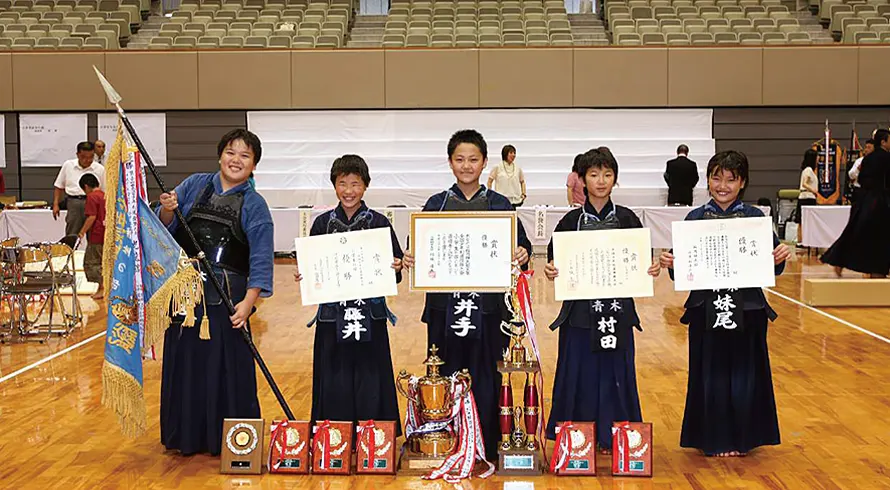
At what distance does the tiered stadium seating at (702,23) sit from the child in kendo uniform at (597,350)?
12049 mm

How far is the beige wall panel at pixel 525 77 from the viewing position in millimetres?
15633

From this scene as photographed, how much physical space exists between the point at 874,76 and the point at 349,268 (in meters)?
13.5

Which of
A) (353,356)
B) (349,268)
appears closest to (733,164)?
(349,268)

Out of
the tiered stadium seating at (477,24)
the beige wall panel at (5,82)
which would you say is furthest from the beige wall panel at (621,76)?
the beige wall panel at (5,82)

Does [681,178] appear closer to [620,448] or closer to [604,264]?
[604,264]

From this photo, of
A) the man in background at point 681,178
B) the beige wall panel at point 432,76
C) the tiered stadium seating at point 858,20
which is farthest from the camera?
the tiered stadium seating at point 858,20

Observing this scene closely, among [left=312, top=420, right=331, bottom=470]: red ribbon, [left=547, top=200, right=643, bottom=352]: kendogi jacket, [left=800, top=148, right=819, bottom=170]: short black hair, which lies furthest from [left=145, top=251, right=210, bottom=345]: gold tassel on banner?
[left=800, top=148, right=819, bottom=170]: short black hair

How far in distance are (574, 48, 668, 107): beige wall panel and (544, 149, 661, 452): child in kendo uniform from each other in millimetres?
11690

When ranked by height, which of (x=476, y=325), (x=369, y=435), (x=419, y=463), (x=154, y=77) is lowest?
(x=419, y=463)

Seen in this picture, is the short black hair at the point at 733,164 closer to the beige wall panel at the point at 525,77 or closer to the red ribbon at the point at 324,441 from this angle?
the red ribbon at the point at 324,441

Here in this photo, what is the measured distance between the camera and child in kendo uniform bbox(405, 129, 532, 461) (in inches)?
163

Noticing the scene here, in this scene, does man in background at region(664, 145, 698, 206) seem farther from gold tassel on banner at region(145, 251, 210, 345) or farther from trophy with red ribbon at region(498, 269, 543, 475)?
gold tassel on banner at region(145, 251, 210, 345)

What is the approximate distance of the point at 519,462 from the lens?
398cm

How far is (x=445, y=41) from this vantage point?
16.2 metres
